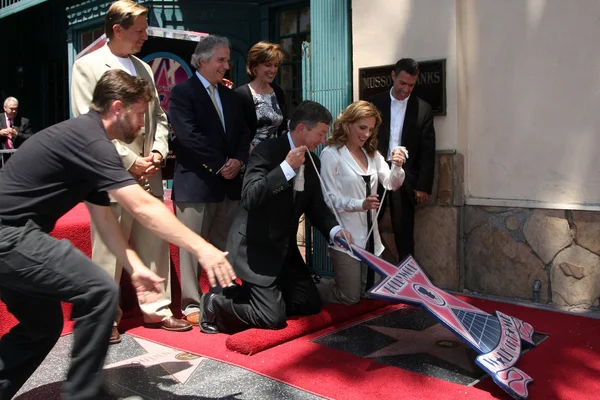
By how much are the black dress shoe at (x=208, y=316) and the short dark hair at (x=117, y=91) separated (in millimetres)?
1920

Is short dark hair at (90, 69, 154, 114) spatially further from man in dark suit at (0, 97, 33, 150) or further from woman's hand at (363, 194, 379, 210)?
man in dark suit at (0, 97, 33, 150)

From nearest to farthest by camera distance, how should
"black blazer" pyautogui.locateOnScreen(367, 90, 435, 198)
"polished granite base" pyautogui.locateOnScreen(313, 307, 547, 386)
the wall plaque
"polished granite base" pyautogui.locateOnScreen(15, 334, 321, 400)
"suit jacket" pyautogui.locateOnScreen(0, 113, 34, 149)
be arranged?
"polished granite base" pyautogui.locateOnScreen(15, 334, 321, 400) < "polished granite base" pyautogui.locateOnScreen(313, 307, 547, 386) < "black blazer" pyautogui.locateOnScreen(367, 90, 435, 198) < the wall plaque < "suit jacket" pyautogui.locateOnScreen(0, 113, 34, 149)

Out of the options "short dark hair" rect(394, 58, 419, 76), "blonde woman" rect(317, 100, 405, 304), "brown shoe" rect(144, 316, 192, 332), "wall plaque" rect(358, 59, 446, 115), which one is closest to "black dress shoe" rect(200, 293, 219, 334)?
"brown shoe" rect(144, 316, 192, 332)

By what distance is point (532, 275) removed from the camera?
5.18 meters

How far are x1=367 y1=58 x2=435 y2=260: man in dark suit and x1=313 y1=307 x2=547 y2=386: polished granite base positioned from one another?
2.76ft

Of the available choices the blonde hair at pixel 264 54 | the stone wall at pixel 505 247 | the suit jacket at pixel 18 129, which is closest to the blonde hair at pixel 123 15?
the blonde hair at pixel 264 54

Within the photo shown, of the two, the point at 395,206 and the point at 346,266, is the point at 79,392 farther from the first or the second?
the point at 395,206

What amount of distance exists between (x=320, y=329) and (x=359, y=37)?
2.81 meters

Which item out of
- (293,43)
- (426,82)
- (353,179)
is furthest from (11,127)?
(426,82)

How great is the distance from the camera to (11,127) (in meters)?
9.26

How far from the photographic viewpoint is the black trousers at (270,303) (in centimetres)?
434

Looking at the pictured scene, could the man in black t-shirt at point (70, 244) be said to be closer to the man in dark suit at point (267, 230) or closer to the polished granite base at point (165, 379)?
the polished granite base at point (165, 379)

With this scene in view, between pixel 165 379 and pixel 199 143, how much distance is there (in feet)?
5.78

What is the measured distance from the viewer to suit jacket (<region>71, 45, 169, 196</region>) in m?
4.27
